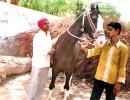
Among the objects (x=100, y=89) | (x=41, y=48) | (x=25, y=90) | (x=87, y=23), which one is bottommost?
(x=25, y=90)

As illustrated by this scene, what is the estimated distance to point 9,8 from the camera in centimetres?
1032

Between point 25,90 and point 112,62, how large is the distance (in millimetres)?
3498

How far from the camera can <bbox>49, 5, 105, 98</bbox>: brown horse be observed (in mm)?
6871

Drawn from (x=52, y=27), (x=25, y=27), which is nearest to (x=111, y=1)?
(x=52, y=27)

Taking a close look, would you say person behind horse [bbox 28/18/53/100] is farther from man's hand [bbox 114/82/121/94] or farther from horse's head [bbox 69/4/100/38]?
man's hand [bbox 114/82/121/94]

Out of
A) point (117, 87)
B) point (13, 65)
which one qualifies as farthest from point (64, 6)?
point (117, 87)

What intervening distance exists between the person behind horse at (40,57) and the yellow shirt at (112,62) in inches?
40.2

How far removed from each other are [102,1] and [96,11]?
4.24 metres

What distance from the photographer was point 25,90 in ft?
26.8

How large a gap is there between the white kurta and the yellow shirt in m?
1.01

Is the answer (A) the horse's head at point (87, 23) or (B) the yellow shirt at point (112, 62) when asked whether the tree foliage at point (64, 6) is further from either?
(B) the yellow shirt at point (112, 62)

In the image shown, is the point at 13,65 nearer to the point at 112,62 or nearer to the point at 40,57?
the point at 40,57

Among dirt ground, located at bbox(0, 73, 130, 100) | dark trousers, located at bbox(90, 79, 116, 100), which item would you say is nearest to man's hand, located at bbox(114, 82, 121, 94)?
dark trousers, located at bbox(90, 79, 116, 100)

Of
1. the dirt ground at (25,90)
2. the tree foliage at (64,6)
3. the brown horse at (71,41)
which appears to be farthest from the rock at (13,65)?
the tree foliage at (64,6)
